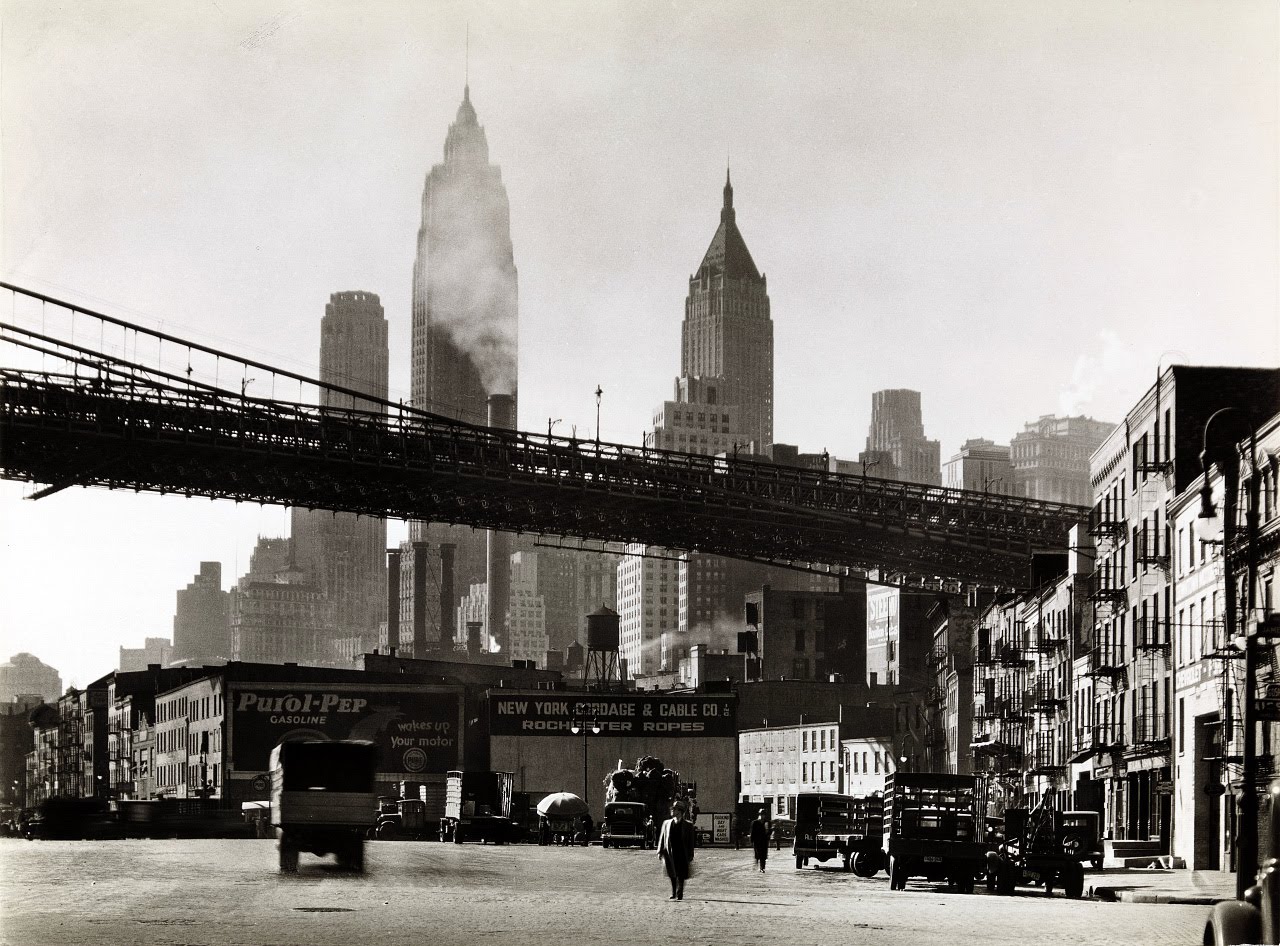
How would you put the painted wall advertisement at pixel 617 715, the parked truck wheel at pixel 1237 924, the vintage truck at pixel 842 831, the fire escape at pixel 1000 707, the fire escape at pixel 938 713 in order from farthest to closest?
1. the fire escape at pixel 938 713
2. the painted wall advertisement at pixel 617 715
3. the fire escape at pixel 1000 707
4. the vintage truck at pixel 842 831
5. the parked truck wheel at pixel 1237 924

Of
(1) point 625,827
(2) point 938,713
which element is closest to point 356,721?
(2) point 938,713

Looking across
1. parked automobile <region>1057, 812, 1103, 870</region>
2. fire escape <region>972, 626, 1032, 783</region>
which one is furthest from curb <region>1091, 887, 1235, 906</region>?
fire escape <region>972, 626, 1032, 783</region>

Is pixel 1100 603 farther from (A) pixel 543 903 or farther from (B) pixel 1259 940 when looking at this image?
(B) pixel 1259 940

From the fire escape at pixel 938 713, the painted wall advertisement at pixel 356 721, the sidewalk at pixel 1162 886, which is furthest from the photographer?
the painted wall advertisement at pixel 356 721

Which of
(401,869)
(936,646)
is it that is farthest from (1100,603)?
(936,646)

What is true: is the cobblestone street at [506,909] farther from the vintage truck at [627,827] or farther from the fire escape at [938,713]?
the fire escape at [938,713]

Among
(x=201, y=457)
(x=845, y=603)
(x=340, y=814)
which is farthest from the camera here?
(x=845, y=603)

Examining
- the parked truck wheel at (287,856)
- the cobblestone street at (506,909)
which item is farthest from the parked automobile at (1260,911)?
the parked truck wheel at (287,856)

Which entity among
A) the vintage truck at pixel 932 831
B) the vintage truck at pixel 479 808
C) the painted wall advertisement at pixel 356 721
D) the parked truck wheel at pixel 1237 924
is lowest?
the vintage truck at pixel 479 808
